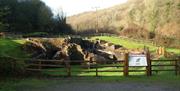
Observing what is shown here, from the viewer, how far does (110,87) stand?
26.0 m

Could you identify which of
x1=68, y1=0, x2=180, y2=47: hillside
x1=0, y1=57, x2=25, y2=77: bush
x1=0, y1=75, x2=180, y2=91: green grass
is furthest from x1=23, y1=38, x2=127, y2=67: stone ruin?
x1=0, y1=75, x2=180, y2=91: green grass

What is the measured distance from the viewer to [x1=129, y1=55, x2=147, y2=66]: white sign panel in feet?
107

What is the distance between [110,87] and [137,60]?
745 centimetres

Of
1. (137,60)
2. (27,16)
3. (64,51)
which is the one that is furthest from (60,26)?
(137,60)

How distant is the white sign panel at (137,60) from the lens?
107ft

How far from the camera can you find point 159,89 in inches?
990

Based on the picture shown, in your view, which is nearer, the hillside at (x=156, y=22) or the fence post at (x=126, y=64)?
the fence post at (x=126, y=64)

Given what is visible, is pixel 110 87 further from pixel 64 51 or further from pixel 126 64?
pixel 64 51

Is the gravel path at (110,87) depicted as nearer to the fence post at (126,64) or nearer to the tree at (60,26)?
the fence post at (126,64)

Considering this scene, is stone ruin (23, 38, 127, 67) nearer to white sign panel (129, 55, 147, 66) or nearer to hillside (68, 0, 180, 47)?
hillside (68, 0, 180, 47)

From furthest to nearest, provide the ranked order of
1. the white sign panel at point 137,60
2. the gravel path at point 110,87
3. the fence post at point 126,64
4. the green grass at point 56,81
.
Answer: the white sign panel at point 137,60, the fence post at point 126,64, the green grass at point 56,81, the gravel path at point 110,87

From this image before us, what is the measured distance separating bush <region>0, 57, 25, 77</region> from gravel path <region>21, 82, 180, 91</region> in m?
5.36

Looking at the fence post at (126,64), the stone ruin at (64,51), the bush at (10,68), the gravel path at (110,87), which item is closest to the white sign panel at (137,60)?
the fence post at (126,64)

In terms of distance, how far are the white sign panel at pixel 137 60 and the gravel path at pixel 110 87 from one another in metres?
4.80
